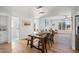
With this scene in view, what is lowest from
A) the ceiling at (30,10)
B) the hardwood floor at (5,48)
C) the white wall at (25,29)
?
the hardwood floor at (5,48)

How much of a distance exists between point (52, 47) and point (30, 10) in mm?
925

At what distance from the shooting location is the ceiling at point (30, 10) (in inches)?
94.3

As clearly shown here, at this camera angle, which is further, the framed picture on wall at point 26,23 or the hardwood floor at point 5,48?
the framed picture on wall at point 26,23

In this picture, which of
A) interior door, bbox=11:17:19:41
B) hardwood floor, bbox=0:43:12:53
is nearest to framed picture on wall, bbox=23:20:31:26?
interior door, bbox=11:17:19:41

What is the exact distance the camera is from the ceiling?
2.40 meters

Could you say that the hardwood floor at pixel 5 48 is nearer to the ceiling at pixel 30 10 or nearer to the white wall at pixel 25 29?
the white wall at pixel 25 29

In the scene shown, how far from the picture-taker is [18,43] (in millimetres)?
2436

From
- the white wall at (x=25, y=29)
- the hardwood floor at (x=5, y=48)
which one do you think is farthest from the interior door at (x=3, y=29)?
the white wall at (x=25, y=29)

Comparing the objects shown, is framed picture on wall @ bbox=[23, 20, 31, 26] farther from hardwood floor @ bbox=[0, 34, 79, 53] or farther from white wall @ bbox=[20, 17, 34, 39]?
hardwood floor @ bbox=[0, 34, 79, 53]

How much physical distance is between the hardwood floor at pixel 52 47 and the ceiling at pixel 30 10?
511 mm

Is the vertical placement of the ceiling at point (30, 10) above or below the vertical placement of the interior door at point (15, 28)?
above

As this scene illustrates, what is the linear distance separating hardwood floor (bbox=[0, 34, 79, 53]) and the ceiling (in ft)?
1.68
